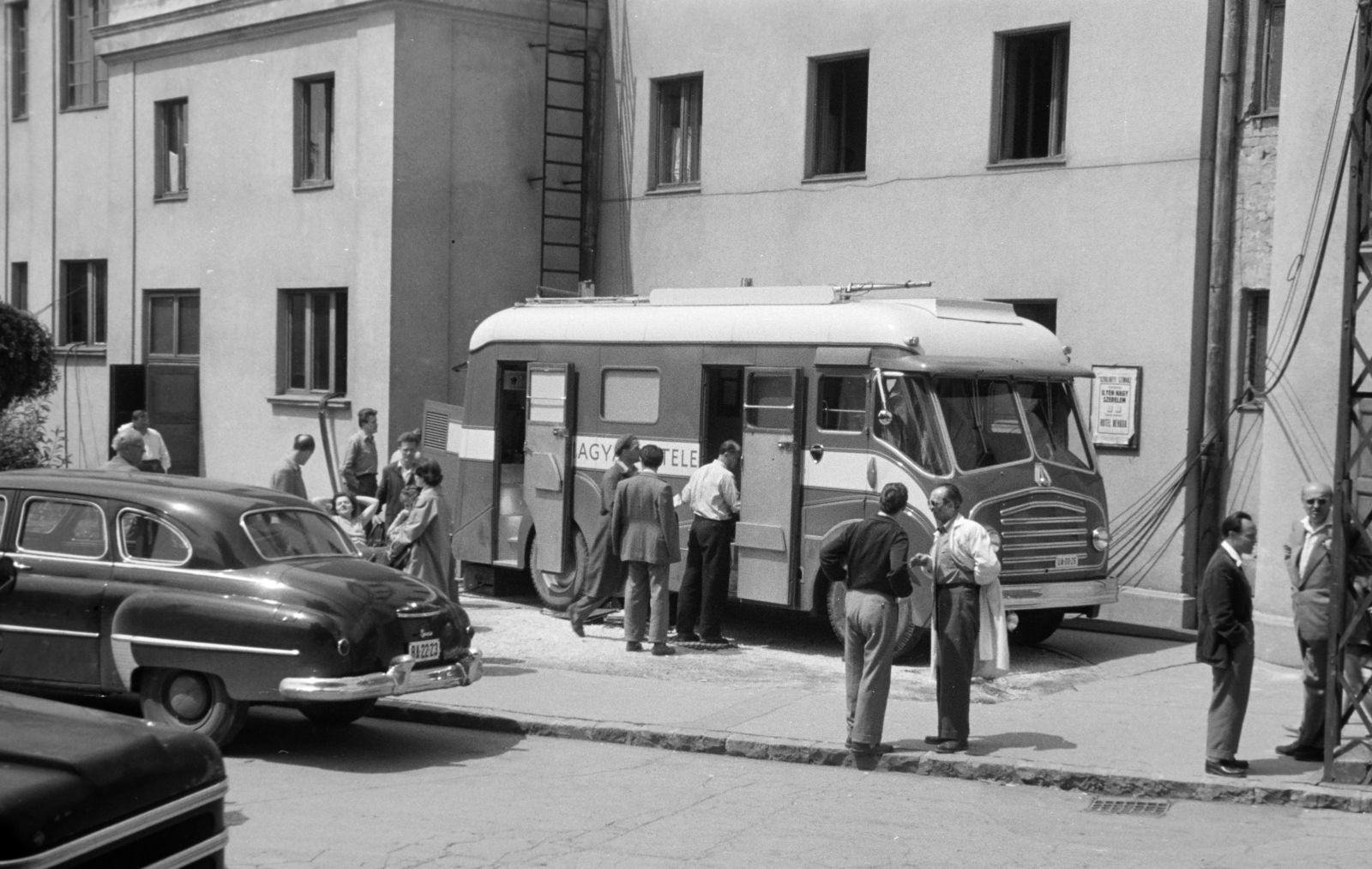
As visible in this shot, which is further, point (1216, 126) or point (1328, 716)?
point (1216, 126)

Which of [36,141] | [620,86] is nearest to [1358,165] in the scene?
[620,86]

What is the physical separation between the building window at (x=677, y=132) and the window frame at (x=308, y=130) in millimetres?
4275

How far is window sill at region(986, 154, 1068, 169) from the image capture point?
54.9 ft

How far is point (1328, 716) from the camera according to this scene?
9.21m

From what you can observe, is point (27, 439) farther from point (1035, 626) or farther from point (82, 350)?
point (1035, 626)

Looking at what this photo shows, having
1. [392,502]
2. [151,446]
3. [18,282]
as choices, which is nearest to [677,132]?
[392,502]

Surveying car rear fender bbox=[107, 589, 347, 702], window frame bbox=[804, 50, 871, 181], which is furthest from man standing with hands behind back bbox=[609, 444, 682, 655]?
window frame bbox=[804, 50, 871, 181]

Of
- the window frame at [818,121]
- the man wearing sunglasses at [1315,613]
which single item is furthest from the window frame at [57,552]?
the window frame at [818,121]

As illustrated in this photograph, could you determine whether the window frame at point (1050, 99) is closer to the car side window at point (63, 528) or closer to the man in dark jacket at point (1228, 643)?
the man in dark jacket at point (1228, 643)

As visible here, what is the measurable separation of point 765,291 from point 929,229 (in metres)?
4.01

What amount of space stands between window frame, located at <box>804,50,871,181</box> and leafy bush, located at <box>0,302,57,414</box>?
11056mm

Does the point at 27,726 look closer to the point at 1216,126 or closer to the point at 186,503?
the point at 186,503

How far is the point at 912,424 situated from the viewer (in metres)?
13.2

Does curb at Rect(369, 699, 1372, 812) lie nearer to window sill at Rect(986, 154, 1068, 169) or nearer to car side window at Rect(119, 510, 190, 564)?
car side window at Rect(119, 510, 190, 564)
